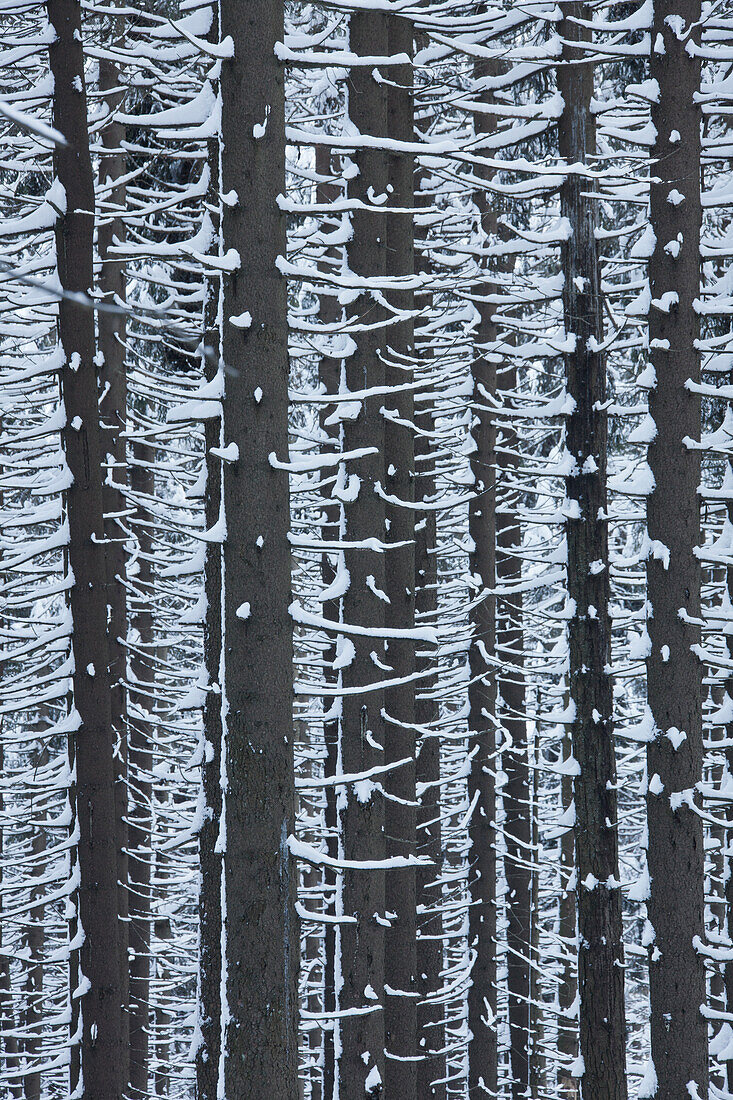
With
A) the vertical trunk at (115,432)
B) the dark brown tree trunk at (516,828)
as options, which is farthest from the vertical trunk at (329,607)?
the dark brown tree trunk at (516,828)

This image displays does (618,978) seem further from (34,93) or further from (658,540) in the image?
(34,93)

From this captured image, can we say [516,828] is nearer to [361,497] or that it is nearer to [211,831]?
[211,831]

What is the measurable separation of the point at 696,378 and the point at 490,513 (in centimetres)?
499

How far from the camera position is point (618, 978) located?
8117mm

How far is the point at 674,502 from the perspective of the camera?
8.66m

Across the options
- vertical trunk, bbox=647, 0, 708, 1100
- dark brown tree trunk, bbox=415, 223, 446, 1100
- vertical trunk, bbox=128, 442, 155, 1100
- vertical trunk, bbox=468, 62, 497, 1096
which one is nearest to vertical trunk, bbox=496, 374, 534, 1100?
vertical trunk, bbox=468, 62, 497, 1096

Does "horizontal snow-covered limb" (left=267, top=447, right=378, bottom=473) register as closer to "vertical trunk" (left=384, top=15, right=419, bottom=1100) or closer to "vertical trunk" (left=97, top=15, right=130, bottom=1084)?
"vertical trunk" (left=384, top=15, right=419, bottom=1100)

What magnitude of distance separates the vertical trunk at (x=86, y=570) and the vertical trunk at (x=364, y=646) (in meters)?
2.09

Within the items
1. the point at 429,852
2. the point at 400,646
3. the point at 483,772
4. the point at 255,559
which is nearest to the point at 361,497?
the point at 400,646

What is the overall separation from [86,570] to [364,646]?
2567 millimetres

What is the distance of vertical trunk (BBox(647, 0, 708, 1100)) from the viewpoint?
8.40m

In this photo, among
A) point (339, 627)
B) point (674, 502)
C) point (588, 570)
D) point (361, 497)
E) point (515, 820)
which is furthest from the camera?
point (515, 820)

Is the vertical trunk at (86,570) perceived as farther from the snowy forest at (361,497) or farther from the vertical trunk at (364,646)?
the vertical trunk at (364,646)

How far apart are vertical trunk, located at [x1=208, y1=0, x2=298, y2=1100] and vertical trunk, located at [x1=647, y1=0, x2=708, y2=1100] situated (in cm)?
425
